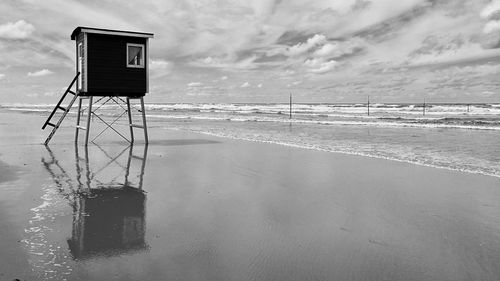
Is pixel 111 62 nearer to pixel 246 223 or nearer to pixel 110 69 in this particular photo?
pixel 110 69

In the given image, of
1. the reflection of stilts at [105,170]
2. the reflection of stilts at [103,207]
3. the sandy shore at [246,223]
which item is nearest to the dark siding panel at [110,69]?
the reflection of stilts at [105,170]

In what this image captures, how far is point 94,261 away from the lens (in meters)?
4.21

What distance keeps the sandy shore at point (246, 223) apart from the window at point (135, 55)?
7.19 metres

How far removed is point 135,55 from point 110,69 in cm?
129

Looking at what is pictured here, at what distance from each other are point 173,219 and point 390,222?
130 inches

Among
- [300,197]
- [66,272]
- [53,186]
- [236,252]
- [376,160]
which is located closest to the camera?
[66,272]

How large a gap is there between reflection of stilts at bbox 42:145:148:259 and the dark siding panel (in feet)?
18.6

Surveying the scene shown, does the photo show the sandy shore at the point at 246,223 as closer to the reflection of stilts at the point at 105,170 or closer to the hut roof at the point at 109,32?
the reflection of stilts at the point at 105,170

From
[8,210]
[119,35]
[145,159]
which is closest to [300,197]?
[8,210]

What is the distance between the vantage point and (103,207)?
6531 millimetres

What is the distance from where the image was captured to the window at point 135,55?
16734 millimetres

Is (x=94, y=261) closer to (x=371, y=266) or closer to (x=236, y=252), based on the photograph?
(x=236, y=252)

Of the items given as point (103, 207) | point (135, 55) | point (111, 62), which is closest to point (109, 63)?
point (111, 62)

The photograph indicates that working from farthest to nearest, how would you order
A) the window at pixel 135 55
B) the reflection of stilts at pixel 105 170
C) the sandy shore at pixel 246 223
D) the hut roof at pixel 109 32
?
1. the window at pixel 135 55
2. the hut roof at pixel 109 32
3. the reflection of stilts at pixel 105 170
4. the sandy shore at pixel 246 223
